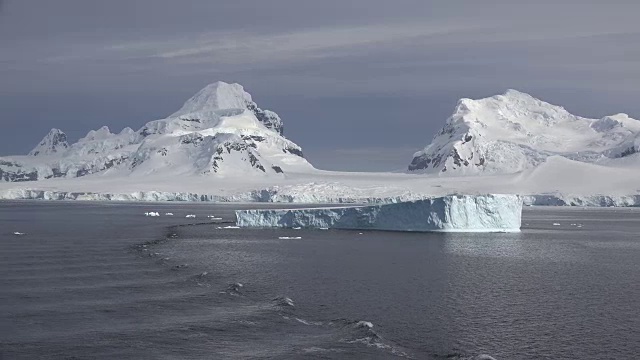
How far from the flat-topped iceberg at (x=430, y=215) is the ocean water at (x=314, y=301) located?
41.4 feet

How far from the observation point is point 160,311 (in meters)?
33.7

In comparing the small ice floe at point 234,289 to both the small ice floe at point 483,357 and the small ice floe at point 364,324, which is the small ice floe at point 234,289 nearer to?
the small ice floe at point 364,324

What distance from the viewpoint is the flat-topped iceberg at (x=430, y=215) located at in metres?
78.8

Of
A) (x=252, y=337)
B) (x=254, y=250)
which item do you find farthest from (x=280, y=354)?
(x=254, y=250)

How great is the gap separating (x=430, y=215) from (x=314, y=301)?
4442cm

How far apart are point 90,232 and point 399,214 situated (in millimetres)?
32164

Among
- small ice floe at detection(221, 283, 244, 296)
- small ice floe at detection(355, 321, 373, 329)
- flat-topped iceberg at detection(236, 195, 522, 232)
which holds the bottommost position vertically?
small ice floe at detection(355, 321, 373, 329)

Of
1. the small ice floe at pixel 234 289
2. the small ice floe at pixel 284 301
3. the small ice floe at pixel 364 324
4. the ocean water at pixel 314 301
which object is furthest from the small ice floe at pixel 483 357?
the small ice floe at pixel 234 289

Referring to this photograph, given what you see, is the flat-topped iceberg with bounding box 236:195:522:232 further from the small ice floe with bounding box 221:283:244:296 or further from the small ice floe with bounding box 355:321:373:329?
the small ice floe with bounding box 355:321:373:329

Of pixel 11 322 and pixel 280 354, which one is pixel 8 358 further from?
pixel 280 354

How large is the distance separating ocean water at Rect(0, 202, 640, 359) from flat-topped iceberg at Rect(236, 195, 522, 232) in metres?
12.6

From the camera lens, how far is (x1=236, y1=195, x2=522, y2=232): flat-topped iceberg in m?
78.8

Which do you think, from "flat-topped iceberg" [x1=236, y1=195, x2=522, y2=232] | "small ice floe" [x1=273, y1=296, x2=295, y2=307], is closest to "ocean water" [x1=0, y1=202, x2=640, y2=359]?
"small ice floe" [x1=273, y1=296, x2=295, y2=307]

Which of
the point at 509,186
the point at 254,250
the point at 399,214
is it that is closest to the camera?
the point at 254,250
